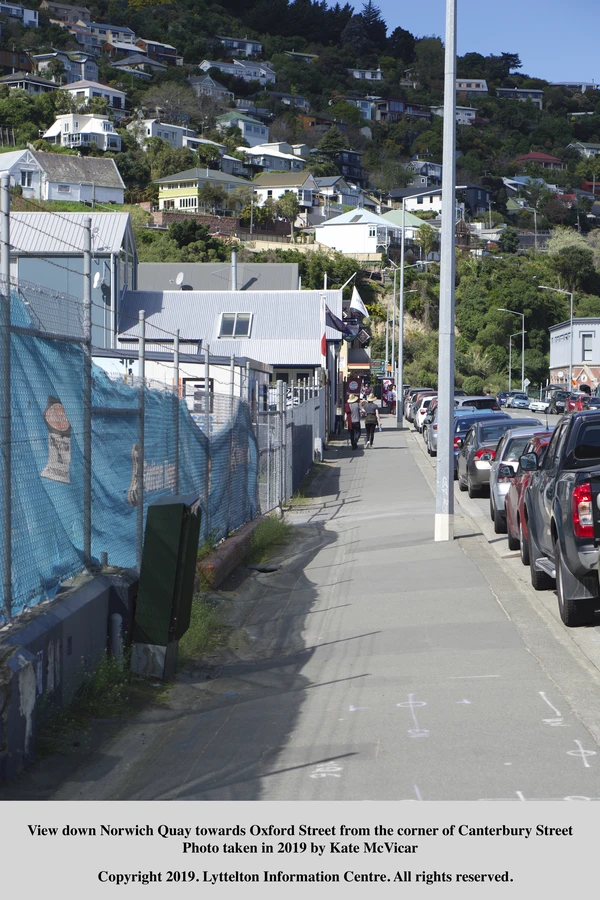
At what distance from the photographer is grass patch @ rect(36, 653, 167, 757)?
21.0 ft

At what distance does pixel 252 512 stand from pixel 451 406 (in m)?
3.39

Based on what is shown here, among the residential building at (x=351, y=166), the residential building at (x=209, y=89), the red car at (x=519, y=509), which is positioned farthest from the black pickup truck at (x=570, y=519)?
the residential building at (x=209, y=89)

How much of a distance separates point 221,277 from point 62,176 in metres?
49.4

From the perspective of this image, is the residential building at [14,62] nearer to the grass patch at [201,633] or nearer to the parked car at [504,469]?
the parked car at [504,469]

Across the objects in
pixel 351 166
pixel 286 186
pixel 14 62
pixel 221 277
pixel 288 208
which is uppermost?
pixel 14 62

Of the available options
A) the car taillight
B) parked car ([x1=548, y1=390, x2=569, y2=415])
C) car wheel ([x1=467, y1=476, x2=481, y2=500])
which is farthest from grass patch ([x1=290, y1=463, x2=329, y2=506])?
parked car ([x1=548, y1=390, x2=569, y2=415])

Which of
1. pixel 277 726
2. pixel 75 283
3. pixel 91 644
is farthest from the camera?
pixel 75 283

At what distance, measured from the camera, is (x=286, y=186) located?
140 metres

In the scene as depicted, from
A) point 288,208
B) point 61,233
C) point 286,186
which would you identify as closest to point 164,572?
point 61,233

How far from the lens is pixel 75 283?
43469mm

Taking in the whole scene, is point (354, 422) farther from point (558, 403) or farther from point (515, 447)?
point (558, 403)

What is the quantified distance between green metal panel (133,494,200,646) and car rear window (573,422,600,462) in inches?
179

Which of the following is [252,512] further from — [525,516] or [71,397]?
[71,397]

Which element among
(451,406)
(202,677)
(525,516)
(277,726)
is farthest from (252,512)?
(277,726)
